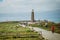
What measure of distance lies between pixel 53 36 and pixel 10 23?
987mm

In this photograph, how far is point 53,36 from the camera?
296 centimetres

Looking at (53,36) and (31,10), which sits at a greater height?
(31,10)

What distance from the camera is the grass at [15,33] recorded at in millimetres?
2904

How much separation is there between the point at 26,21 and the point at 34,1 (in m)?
0.50

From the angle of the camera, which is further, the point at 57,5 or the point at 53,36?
the point at 57,5

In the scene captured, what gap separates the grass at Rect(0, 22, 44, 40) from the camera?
9.53ft

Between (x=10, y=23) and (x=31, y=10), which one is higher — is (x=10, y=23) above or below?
below

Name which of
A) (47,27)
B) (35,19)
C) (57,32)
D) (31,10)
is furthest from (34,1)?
(57,32)

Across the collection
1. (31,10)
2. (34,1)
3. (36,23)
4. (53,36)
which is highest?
(34,1)

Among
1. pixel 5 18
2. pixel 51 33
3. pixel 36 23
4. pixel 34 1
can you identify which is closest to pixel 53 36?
pixel 51 33

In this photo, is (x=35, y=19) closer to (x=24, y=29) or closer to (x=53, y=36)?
(x=24, y=29)

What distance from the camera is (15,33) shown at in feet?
9.68

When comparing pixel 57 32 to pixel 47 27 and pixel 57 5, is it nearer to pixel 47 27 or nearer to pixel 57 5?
pixel 47 27

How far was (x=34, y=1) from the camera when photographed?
3.11 meters
